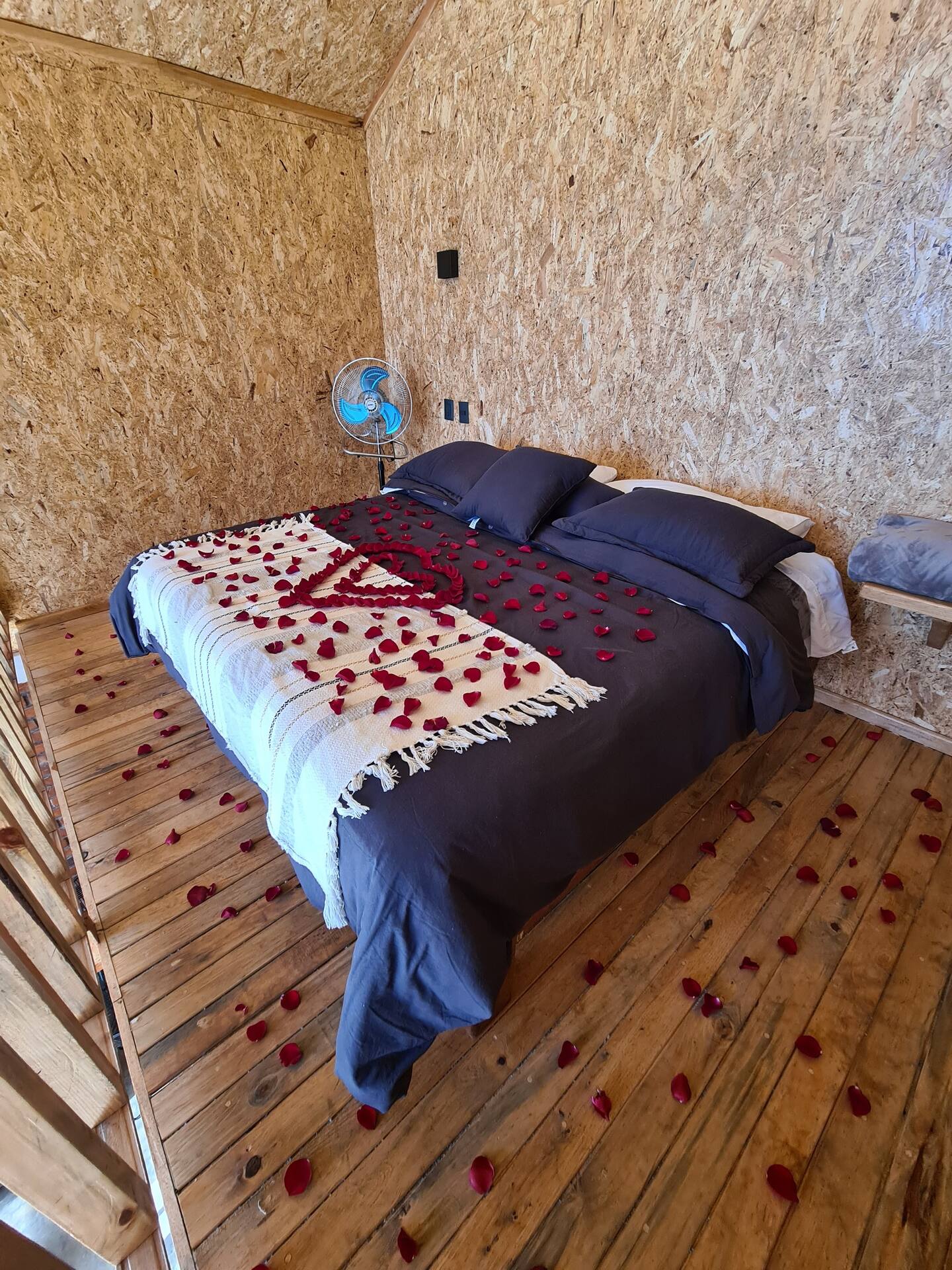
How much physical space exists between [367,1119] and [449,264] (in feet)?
11.6

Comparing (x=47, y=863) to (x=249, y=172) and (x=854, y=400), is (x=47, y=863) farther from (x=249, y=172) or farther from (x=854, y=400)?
(x=249, y=172)

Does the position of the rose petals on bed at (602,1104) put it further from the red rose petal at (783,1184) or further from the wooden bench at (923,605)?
the wooden bench at (923,605)

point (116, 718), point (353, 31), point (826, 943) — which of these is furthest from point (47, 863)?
point (353, 31)

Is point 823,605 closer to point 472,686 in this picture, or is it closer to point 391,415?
point 472,686

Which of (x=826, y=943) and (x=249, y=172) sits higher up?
(x=249, y=172)

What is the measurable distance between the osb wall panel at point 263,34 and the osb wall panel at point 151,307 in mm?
124

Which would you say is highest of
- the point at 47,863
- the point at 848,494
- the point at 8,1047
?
the point at 848,494

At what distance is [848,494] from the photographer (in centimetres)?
198

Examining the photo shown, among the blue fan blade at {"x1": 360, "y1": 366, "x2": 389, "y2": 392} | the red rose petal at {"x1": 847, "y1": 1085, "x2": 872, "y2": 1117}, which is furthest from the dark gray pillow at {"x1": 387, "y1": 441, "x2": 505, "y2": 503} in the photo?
the red rose petal at {"x1": 847, "y1": 1085, "x2": 872, "y2": 1117}

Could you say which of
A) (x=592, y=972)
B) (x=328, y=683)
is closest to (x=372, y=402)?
(x=328, y=683)

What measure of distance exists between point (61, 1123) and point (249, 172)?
152 inches

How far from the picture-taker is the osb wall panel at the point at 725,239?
167 centimetres

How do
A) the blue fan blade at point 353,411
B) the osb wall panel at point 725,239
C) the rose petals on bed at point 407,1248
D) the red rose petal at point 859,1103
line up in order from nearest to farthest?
the rose petals on bed at point 407,1248 → the red rose petal at point 859,1103 → the osb wall panel at point 725,239 → the blue fan blade at point 353,411

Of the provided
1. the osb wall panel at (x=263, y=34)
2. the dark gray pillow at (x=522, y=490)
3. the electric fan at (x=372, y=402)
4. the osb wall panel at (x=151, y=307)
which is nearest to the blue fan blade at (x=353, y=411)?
the electric fan at (x=372, y=402)
